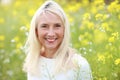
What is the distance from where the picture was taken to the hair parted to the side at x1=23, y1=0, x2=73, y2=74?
172 inches

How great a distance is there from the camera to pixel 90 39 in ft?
20.0

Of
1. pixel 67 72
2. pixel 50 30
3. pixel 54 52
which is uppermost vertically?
pixel 50 30

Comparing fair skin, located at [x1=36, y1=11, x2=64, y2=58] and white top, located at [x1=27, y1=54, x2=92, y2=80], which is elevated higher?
fair skin, located at [x1=36, y1=11, x2=64, y2=58]

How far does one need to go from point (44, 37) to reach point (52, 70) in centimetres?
30

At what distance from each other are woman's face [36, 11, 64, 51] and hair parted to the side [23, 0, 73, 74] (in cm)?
4

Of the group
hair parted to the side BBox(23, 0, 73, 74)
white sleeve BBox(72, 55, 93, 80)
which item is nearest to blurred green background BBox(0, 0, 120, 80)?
white sleeve BBox(72, 55, 93, 80)

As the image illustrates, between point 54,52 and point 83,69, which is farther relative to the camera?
point 54,52

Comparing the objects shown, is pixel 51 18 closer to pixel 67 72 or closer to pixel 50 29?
pixel 50 29

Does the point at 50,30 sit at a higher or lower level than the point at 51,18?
lower

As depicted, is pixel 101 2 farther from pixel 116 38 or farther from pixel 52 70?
pixel 52 70

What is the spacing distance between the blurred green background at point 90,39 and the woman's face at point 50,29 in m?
0.55

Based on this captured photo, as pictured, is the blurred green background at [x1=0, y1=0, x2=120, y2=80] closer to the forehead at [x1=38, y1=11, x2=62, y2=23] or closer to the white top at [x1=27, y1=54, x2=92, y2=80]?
the white top at [x1=27, y1=54, x2=92, y2=80]

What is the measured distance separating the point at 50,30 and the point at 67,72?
39 centimetres

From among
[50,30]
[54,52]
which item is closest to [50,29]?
[50,30]
